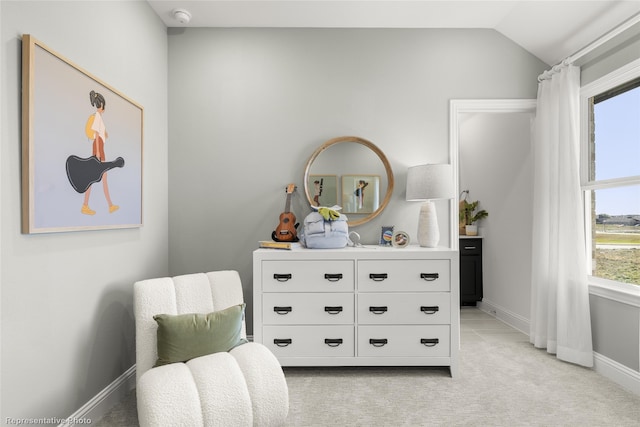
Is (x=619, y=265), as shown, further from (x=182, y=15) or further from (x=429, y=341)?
(x=182, y=15)

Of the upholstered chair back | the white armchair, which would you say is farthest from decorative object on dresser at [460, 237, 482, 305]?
the white armchair

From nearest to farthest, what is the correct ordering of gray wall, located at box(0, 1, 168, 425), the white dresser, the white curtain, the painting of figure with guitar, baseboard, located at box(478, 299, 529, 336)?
gray wall, located at box(0, 1, 168, 425), the painting of figure with guitar, the white dresser, the white curtain, baseboard, located at box(478, 299, 529, 336)

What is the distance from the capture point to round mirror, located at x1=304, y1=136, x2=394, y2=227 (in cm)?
297

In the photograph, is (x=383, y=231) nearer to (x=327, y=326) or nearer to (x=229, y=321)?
(x=327, y=326)

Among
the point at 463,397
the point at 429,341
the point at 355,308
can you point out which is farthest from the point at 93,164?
the point at 463,397

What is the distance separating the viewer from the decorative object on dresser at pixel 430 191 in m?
2.63

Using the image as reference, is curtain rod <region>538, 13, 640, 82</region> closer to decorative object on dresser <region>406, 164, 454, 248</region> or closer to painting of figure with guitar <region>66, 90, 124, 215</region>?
decorative object on dresser <region>406, 164, 454, 248</region>

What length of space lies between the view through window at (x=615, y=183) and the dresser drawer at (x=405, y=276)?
3.95 ft

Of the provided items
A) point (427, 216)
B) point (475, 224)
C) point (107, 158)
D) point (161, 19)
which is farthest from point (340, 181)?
point (475, 224)

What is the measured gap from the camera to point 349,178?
9.77 feet

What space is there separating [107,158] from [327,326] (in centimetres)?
171

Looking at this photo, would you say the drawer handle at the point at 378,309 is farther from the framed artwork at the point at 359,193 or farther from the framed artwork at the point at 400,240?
the framed artwork at the point at 359,193

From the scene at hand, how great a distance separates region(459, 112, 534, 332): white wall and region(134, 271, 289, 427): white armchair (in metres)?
2.78

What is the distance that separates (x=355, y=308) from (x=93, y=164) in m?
1.79
